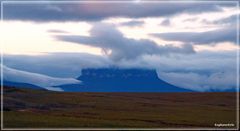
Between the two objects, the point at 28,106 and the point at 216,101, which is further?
the point at 216,101

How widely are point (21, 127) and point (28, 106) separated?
29098 mm

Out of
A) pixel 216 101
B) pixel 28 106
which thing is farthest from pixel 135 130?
pixel 216 101

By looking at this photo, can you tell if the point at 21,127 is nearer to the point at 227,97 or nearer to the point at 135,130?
the point at 135,130

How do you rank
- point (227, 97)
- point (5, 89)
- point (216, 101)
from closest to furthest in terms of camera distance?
point (5, 89)
point (216, 101)
point (227, 97)

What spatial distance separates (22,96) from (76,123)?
1494 inches

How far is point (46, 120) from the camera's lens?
202 ft

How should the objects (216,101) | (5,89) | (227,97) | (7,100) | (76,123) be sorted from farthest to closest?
(227,97) → (216,101) → (5,89) → (7,100) → (76,123)

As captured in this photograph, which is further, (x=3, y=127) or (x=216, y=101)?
(x=216, y=101)

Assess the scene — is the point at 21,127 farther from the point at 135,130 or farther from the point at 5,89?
the point at 5,89

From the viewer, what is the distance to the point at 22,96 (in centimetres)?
9675

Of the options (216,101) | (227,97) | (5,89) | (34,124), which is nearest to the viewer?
(34,124)

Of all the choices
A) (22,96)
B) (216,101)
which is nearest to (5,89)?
(22,96)

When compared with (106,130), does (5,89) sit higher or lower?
higher

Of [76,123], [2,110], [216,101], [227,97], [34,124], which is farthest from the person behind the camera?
[227,97]
